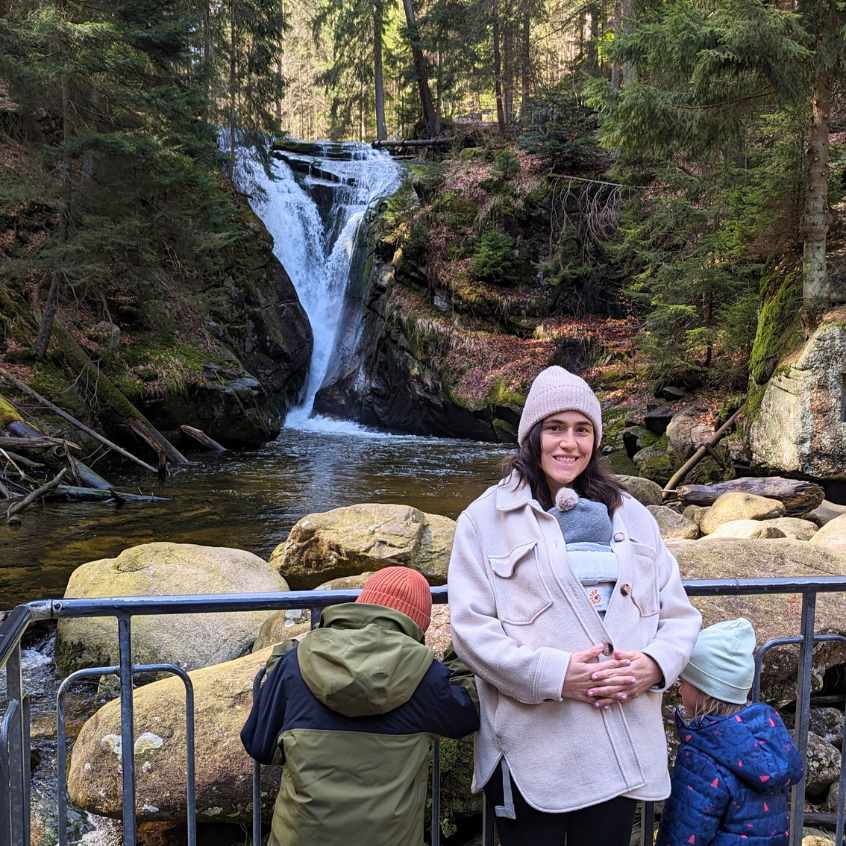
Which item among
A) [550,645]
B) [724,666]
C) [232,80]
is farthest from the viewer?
[232,80]

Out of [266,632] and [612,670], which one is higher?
[612,670]

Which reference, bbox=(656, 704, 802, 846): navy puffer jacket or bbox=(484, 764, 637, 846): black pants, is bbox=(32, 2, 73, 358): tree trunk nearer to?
bbox=(484, 764, 637, 846): black pants

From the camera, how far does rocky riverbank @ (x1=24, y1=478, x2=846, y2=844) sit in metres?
3.61

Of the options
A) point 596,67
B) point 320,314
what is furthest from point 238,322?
point 596,67

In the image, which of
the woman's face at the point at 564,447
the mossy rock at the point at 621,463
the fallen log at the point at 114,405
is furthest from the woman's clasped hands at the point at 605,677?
the fallen log at the point at 114,405

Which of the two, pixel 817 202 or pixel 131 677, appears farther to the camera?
pixel 817 202

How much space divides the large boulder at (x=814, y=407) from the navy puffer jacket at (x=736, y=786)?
10.3 m

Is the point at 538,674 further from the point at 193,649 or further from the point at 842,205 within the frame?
the point at 842,205

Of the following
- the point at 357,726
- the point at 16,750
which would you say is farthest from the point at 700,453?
the point at 16,750

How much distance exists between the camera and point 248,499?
42.5 feet

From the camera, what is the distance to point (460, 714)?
210cm

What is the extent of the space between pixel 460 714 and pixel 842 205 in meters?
14.1

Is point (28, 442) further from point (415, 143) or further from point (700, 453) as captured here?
point (415, 143)

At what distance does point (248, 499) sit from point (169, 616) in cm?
669
